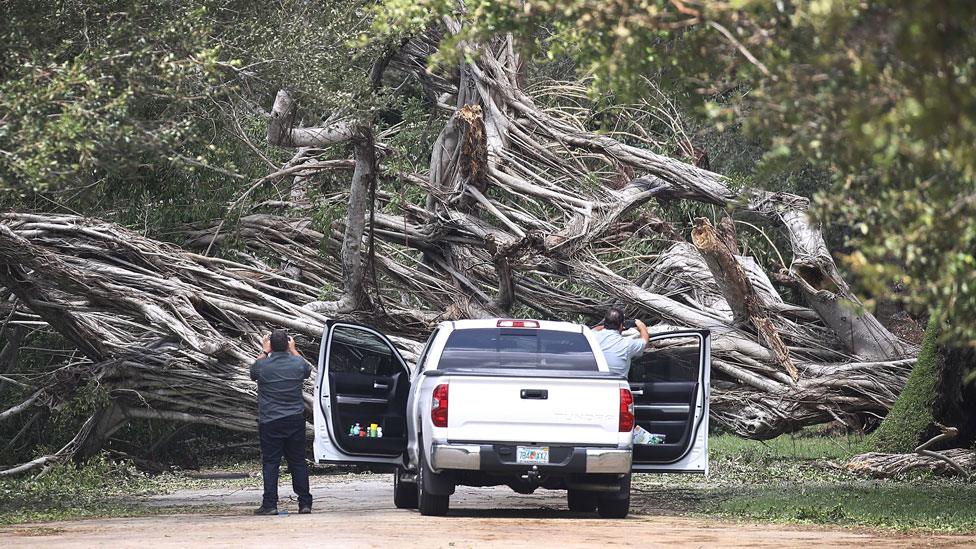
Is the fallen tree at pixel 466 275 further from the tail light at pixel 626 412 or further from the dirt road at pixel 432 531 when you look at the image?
the tail light at pixel 626 412

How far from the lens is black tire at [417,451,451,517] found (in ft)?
36.5

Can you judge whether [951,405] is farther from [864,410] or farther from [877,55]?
[877,55]

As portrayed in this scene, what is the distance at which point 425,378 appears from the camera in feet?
37.0

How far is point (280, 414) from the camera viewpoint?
12156 mm

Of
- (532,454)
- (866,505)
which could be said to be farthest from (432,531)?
(866,505)

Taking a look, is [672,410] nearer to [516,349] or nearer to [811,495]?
[516,349]

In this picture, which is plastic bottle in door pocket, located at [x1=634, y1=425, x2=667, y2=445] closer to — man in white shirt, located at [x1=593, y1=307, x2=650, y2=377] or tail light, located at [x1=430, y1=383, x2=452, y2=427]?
man in white shirt, located at [x1=593, y1=307, x2=650, y2=377]

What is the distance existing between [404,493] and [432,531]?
9.67 feet

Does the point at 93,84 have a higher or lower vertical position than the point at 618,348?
higher

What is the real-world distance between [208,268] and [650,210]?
20.8 ft

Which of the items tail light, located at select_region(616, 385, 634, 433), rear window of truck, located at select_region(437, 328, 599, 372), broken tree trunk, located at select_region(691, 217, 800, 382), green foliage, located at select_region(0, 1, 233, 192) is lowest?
tail light, located at select_region(616, 385, 634, 433)

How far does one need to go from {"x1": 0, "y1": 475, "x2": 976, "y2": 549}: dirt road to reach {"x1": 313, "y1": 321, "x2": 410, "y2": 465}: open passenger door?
1.95 feet

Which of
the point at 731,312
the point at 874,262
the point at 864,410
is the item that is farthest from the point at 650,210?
the point at 874,262

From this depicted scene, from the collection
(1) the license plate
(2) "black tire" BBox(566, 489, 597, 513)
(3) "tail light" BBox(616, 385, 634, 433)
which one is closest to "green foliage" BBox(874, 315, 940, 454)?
(2) "black tire" BBox(566, 489, 597, 513)
